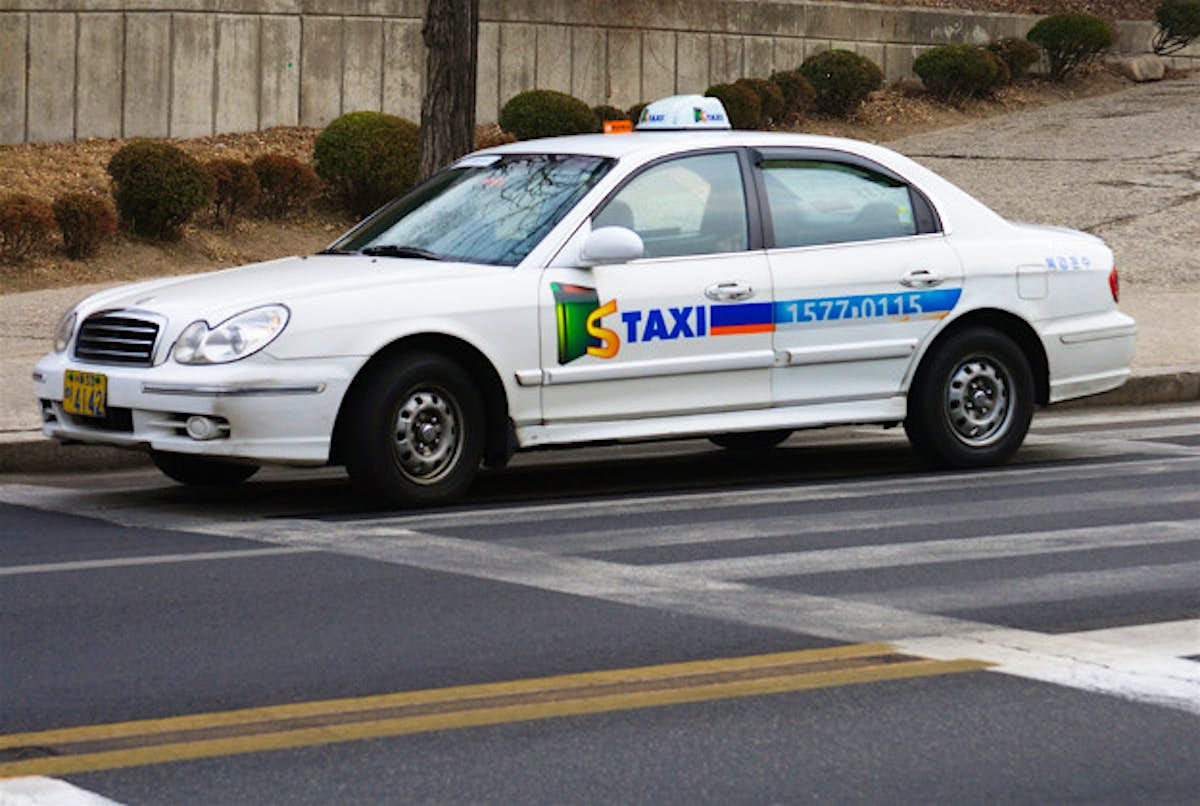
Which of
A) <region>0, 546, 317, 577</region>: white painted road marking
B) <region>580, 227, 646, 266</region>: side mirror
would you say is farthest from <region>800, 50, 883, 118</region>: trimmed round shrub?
<region>0, 546, 317, 577</region>: white painted road marking

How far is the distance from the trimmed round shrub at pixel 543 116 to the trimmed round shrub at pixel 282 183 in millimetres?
3061

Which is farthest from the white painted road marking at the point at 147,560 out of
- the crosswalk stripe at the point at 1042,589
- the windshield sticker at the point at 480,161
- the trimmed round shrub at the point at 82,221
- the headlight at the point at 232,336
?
the trimmed round shrub at the point at 82,221

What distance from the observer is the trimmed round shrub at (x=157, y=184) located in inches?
755

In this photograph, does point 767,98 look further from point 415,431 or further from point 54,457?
point 415,431

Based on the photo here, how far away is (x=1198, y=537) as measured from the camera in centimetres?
893

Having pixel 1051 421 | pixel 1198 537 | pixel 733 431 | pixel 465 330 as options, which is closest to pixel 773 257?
pixel 733 431

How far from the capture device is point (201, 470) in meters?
10.5

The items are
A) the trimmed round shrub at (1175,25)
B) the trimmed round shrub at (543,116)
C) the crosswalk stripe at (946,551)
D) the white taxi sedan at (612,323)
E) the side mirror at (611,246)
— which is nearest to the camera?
the crosswalk stripe at (946,551)

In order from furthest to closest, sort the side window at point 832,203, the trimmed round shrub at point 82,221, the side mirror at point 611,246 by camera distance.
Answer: the trimmed round shrub at point 82,221
the side window at point 832,203
the side mirror at point 611,246

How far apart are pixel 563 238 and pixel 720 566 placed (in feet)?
7.32

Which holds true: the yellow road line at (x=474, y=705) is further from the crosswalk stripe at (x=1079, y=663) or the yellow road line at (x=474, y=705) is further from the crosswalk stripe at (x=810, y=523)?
the crosswalk stripe at (x=810, y=523)

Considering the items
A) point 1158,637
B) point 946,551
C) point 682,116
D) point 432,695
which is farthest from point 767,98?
point 432,695

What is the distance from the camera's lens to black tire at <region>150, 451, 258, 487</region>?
10328 mm

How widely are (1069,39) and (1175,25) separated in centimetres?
225
